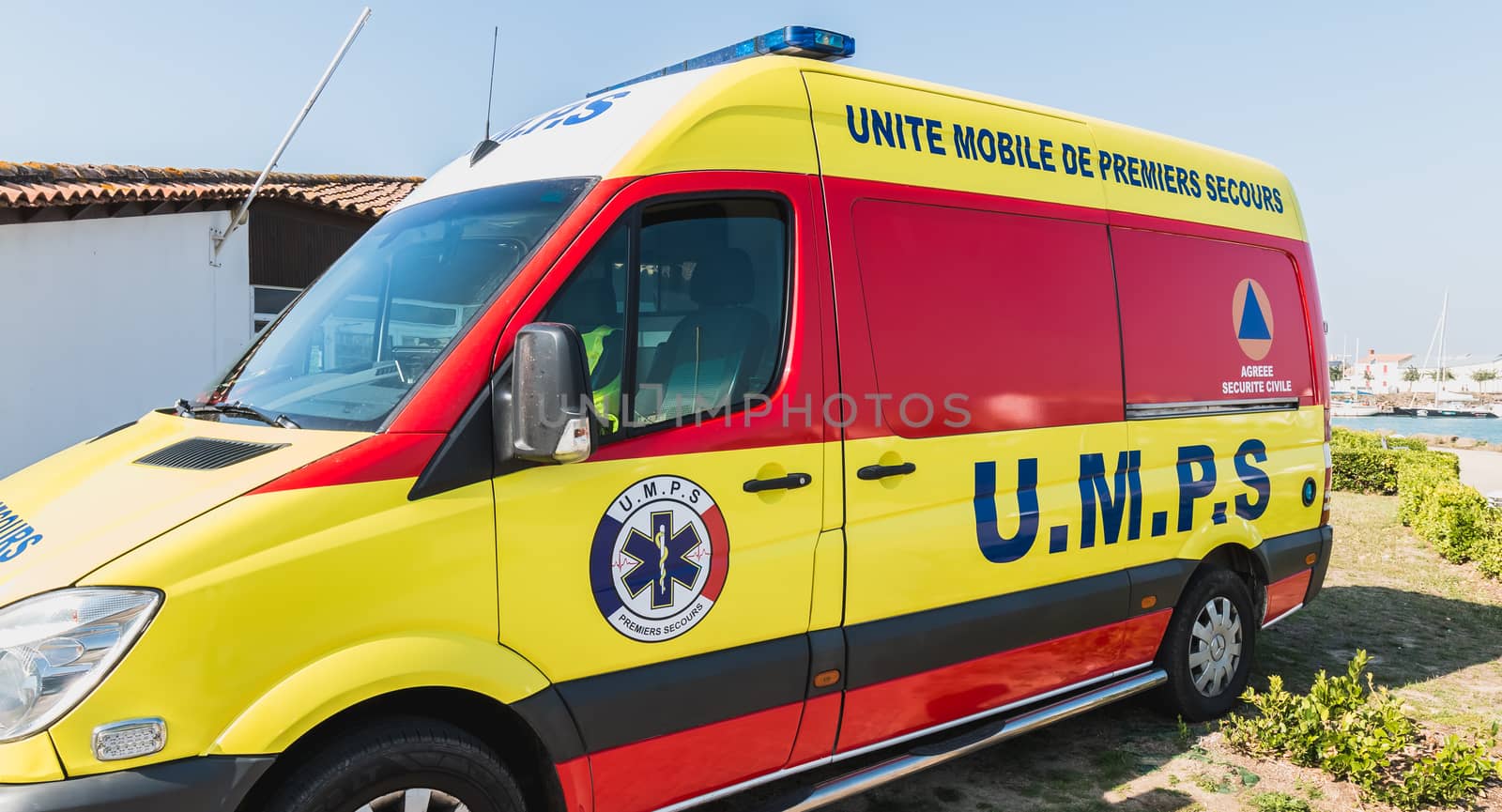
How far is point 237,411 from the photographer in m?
2.95

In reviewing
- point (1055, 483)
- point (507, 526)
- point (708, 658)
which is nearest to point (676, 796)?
point (708, 658)

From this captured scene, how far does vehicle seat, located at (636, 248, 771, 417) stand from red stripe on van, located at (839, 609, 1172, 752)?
3.67 feet

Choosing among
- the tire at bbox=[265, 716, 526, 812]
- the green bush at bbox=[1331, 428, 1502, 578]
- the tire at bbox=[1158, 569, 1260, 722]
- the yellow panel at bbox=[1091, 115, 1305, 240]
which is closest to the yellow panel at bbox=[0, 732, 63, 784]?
the tire at bbox=[265, 716, 526, 812]

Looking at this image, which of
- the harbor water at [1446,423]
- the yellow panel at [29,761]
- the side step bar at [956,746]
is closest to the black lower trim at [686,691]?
the side step bar at [956,746]

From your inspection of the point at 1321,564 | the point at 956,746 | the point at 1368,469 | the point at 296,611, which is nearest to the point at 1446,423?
the point at 1368,469

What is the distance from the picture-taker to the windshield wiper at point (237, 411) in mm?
2760

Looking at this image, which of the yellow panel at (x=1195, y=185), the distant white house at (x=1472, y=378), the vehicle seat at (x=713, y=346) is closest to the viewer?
the vehicle seat at (x=713, y=346)

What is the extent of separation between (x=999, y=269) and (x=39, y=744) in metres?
3.21

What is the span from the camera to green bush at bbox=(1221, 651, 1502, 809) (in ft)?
12.8

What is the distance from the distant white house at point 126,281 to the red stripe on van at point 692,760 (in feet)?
25.4

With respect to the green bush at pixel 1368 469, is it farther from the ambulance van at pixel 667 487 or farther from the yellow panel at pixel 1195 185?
the ambulance van at pixel 667 487

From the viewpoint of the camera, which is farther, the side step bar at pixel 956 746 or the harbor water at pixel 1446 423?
the harbor water at pixel 1446 423

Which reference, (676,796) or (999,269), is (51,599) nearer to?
(676,796)

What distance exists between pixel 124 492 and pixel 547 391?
3.59ft
